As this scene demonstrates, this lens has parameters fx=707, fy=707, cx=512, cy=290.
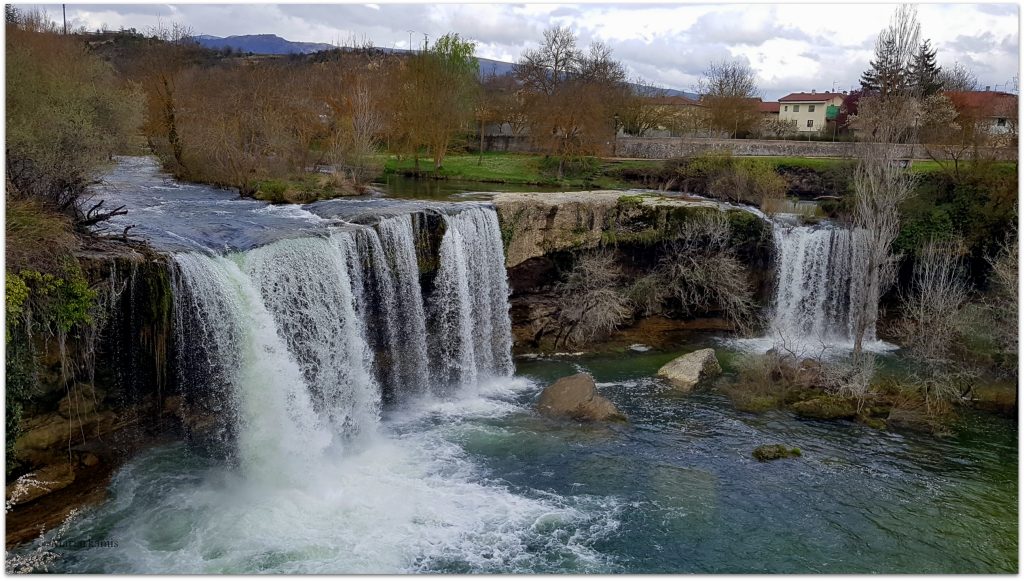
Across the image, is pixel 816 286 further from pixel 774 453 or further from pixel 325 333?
pixel 325 333

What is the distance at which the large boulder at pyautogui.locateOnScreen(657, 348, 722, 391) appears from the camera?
1748 cm

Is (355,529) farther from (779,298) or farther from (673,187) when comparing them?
(673,187)

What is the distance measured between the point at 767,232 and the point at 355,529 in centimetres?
1615

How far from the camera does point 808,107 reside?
63594mm

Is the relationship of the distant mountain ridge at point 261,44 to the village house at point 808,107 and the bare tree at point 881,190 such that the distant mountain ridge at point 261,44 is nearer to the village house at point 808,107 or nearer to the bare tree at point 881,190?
the village house at point 808,107

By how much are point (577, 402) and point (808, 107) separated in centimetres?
5746

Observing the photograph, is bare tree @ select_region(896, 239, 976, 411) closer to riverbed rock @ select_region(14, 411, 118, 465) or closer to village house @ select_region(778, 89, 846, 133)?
riverbed rock @ select_region(14, 411, 118, 465)

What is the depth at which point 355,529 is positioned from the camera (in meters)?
10.9

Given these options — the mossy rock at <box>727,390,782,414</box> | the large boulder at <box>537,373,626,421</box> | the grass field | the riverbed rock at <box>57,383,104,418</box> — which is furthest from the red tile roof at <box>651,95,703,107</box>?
the riverbed rock at <box>57,383,104,418</box>

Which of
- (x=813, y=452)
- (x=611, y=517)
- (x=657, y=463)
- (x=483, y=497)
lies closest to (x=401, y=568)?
(x=483, y=497)

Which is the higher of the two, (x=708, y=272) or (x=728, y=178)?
(x=728, y=178)

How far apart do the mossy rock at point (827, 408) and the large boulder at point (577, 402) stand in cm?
409

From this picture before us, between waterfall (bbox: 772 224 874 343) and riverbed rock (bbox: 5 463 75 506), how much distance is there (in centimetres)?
1822

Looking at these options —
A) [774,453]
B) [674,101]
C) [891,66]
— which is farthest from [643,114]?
[774,453]
